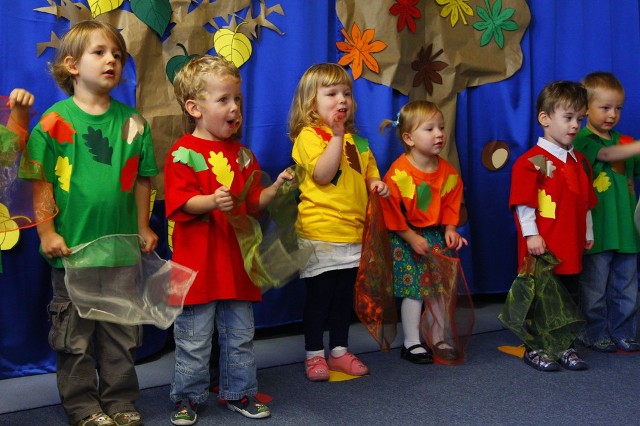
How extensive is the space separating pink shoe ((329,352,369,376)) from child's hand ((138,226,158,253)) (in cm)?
83

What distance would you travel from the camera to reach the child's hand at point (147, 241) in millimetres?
2230

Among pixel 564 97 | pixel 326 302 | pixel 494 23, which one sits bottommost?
pixel 326 302

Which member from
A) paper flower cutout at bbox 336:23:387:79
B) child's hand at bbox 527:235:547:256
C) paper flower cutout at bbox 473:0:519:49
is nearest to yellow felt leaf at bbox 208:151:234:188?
paper flower cutout at bbox 336:23:387:79

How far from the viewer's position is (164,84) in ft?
9.08

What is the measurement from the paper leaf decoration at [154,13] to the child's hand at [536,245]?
1.56 meters

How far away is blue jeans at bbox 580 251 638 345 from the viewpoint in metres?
3.03

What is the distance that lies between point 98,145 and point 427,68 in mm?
1719

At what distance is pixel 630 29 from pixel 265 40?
198 cm

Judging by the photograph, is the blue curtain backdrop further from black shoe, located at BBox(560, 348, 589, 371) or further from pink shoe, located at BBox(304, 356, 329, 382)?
black shoe, located at BBox(560, 348, 589, 371)

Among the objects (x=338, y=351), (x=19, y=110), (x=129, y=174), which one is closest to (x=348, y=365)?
(x=338, y=351)

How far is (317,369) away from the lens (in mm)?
2607

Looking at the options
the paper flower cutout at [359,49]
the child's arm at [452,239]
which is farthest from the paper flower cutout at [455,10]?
the child's arm at [452,239]

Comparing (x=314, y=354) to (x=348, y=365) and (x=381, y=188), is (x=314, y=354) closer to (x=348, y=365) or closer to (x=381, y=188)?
(x=348, y=365)

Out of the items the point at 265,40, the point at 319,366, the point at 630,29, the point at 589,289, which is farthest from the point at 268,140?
the point at 630,29
